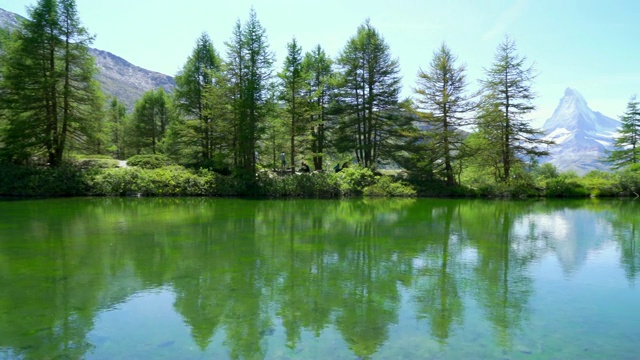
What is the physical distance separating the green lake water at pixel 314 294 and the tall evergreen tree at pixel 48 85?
15935mm

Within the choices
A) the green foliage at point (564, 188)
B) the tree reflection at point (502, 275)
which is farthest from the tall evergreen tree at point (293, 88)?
the green foliage at point (564, 188)

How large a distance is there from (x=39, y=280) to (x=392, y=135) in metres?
26.0

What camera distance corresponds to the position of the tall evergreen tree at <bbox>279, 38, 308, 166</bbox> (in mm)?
27234

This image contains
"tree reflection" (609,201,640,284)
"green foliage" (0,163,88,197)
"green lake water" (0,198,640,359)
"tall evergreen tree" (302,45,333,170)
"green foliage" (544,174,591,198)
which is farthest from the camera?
"tall evergreen tree" (302,45,333,170)

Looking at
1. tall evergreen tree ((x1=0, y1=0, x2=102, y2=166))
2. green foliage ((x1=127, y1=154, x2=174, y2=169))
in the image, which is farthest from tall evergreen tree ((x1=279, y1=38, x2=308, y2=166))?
tall evergreen tree ((x1=0, y1=0, x2=102, y2=166))

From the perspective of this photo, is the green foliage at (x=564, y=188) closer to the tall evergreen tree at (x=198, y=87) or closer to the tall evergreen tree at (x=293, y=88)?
the tall evergreen tree at (x=293, y=88)

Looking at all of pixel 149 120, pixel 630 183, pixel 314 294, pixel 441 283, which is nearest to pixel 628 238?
pixel 441 283

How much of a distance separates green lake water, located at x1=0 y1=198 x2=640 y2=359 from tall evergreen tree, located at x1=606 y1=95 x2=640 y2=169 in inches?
1286

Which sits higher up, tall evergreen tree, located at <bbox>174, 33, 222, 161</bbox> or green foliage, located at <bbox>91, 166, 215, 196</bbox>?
tall evergreen tree, located at <bbox>174, 33, 222, 161</bbox>

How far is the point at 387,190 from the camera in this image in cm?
2673

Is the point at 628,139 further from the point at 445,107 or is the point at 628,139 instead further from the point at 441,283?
the point at 441,283

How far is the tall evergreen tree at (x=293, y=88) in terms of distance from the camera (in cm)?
2723

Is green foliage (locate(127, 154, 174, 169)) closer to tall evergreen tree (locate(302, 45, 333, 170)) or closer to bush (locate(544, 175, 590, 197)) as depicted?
tall evergreen tree (locate(302, 45, 333, 170))

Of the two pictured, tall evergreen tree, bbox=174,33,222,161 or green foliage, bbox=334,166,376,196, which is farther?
tall evergreen tree, bbox=174,33,222,161
